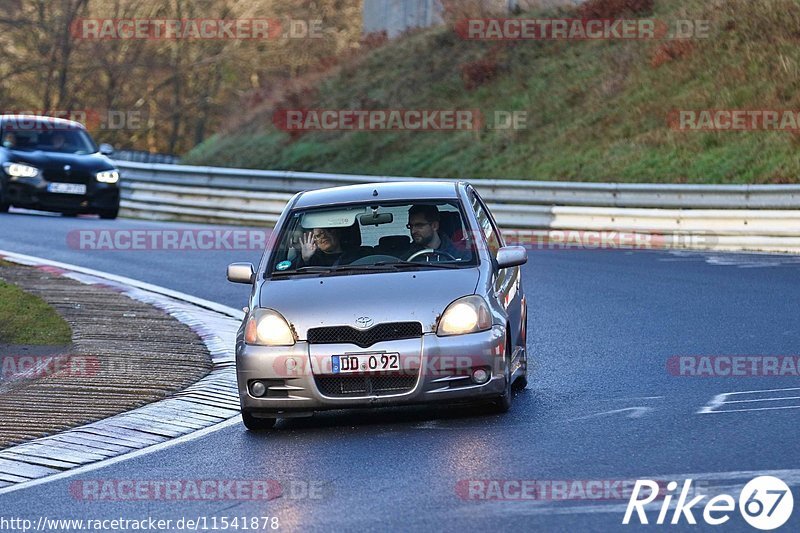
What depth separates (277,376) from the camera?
9.52 meters

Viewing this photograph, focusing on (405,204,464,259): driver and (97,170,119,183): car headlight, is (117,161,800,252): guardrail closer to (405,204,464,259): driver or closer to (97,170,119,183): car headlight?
(97,170,119,183): car headlight

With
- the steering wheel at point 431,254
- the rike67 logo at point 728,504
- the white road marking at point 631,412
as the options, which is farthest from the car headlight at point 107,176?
the rike67 logo at point 728,504

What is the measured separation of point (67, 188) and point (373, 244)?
57.1 ft

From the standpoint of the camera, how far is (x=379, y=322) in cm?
937

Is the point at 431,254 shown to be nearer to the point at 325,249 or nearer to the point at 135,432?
the point at 325,249

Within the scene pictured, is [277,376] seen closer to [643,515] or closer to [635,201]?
[643,515]

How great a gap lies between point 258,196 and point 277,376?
62.7 feet

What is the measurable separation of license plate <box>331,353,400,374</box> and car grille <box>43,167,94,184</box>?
18521 millimetres

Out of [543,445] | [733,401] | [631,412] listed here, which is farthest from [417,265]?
[733,401]

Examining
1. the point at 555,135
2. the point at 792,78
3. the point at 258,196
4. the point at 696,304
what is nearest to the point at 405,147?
the point at 555,135

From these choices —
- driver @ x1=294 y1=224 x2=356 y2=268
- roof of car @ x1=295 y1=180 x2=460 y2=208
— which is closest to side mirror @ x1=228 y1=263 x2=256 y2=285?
driver @ x1=294 y1=224 x2=356 y2=268

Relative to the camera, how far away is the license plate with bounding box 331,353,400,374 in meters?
9.30

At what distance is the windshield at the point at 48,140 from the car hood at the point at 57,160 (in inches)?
13.6

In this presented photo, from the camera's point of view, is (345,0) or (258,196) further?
(345,0)
